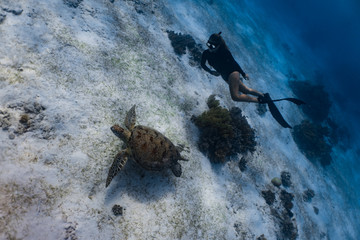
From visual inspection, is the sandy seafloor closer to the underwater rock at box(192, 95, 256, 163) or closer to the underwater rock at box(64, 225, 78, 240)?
the underwater rock at box(64, 225, 78, 240)

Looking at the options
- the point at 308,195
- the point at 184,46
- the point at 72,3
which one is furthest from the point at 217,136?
the point at 308,195

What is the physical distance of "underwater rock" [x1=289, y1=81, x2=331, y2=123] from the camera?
62.6 ft

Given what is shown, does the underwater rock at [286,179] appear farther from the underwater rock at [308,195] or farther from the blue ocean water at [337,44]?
the blue ocean water at [337,44]

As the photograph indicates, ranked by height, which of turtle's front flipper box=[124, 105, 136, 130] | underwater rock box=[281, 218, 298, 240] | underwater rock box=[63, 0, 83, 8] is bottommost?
underwater rock box=[281, 218, 298, 240]

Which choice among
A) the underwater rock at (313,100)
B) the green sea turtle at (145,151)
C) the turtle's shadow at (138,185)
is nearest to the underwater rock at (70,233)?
the turtle's shadow at (138,185)

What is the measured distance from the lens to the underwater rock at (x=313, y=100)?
19078 millimetres

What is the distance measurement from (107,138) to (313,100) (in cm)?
2196

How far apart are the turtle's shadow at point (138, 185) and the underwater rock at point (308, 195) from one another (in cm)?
963

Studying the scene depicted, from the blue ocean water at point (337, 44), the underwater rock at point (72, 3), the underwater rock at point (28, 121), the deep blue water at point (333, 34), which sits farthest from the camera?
the deep blue water at point (333, 34)

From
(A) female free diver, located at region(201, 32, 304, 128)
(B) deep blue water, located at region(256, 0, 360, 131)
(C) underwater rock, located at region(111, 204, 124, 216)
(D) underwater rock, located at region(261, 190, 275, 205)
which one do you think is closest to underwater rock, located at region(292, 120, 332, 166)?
(D) underwater rock, located at region(261, 190, 275, 205)

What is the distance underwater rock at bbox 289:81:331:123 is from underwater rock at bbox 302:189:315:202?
32.0 feet

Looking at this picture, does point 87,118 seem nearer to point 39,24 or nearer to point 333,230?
point 39,24

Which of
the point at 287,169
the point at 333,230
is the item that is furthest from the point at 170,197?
the point at 333,230

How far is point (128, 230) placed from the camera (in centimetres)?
455
